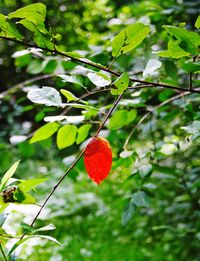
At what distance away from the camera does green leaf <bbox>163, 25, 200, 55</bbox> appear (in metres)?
0.68

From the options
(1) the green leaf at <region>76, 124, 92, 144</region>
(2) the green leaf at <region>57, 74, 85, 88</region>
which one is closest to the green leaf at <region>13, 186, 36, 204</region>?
(2) the green leaf at <region>57, 74, 85, 88</region>

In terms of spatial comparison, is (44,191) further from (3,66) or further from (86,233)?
(3,66)

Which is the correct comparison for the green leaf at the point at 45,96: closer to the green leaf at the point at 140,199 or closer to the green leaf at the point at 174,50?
the green leaf at the point at 174,50

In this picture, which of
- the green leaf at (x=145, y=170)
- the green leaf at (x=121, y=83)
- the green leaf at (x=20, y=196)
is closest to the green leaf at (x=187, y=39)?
the green leaf at (x=121, y=83)

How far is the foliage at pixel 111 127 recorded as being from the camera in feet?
2.29

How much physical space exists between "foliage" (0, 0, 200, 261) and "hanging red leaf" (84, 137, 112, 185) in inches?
1.2

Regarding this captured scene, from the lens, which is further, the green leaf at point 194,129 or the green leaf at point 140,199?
the green leaf at point 140,199

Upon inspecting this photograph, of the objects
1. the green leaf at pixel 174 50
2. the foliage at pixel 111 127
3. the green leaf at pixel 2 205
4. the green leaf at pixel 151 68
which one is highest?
the green leaf at pixel 174 50

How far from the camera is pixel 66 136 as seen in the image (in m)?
1.10

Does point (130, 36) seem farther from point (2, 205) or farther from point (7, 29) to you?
point (2, 205)

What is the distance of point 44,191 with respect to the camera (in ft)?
14.8

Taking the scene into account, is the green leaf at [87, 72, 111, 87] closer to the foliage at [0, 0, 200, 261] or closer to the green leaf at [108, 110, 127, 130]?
the foliage at [0, 0, 200, 261]

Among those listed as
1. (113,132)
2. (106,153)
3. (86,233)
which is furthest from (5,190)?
(86,233)

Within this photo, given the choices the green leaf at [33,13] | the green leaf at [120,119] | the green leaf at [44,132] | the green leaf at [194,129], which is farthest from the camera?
the green leaf at [120,119]
